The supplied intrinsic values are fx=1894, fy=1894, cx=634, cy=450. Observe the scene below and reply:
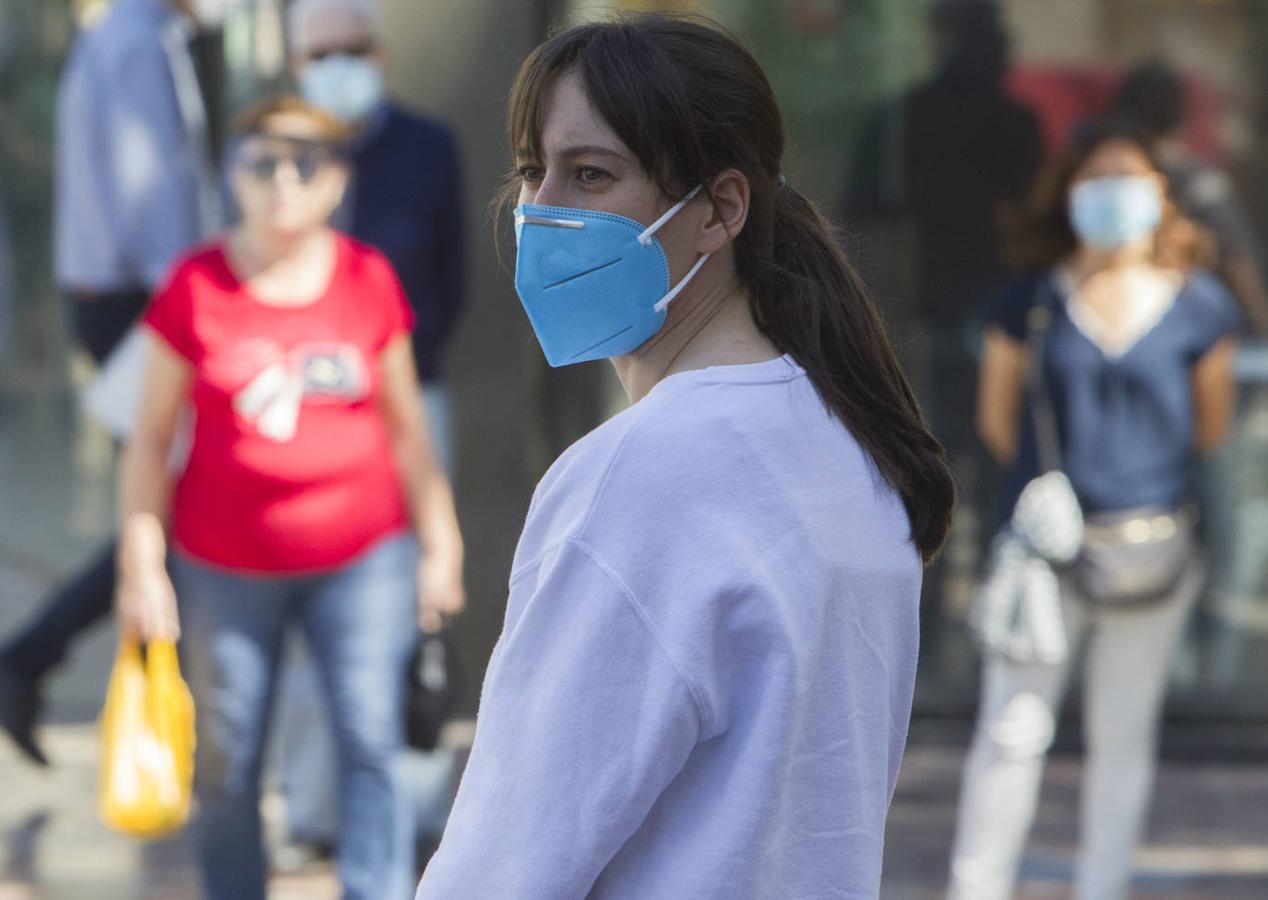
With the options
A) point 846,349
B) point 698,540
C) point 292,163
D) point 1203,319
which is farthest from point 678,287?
point 1203,319

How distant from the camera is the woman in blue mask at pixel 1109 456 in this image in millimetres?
4586

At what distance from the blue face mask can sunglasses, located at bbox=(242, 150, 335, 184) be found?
2675 mm

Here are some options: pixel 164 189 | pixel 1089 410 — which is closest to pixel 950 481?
pixel 1089 410

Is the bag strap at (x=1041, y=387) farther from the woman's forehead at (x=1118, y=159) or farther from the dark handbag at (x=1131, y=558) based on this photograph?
the woman's forehead at (x=1118, y=159)

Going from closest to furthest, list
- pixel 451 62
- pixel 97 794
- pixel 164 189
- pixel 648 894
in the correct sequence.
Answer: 1. pixel 648 894
2. pixel 164 189
3. pixel 97 794
4. pixel 451 62

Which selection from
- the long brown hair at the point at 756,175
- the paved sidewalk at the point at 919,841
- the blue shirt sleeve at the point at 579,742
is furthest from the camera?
the paved sidewalk at the point at 919,841

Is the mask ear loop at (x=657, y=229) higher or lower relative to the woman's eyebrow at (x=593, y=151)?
lower

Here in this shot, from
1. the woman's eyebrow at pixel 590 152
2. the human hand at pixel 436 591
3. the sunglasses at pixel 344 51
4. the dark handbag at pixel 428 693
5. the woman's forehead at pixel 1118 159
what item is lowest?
the dark handbag at pixel 428 693

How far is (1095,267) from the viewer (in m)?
4.72

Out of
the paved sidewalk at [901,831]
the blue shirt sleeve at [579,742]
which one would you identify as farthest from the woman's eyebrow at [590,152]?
the paved sidewalk at [901,831]

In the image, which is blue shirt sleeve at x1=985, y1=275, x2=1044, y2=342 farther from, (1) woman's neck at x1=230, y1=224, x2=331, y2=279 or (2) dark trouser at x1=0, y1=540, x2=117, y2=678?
(2) dark trouser at x1=0, y1=540, x2=117, y2=678

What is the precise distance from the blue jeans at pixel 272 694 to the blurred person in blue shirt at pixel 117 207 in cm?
132

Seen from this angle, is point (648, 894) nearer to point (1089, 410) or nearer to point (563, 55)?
point (563, 55)

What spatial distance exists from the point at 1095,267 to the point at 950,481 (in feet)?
9.98
